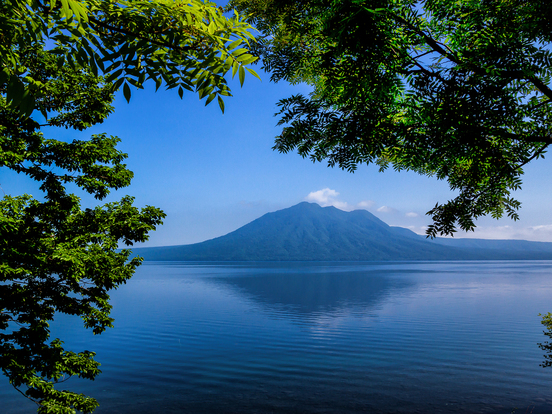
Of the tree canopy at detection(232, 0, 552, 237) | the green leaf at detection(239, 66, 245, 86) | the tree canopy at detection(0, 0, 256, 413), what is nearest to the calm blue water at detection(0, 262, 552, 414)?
the tree canopy at detection(0, 0, 256, 413)

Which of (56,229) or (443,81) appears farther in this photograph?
(56,229)

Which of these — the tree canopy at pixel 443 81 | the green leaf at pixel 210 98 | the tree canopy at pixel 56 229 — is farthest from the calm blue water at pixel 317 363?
the green leaf at pixel 210 98

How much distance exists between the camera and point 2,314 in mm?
11125

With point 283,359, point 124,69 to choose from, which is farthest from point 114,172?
point 283,359

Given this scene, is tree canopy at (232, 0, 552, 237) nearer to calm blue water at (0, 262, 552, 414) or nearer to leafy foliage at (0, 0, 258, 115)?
leafy foliage at (0, 0, 258, 115)

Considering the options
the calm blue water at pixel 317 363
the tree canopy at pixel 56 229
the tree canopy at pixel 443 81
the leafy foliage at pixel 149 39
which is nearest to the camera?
the leafy foliage at pixel 149 39

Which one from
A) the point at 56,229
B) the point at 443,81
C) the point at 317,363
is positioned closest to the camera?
the point at 443,81

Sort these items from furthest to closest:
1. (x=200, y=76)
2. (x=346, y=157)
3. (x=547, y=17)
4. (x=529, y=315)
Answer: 1. (x=529, y=315)
2. (x=346, y=157)
3. (x=547, y=17)
4. (x=200, y=76)

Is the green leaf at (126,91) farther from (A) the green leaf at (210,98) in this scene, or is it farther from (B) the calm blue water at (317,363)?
(B) the calm blue water at (317,363)

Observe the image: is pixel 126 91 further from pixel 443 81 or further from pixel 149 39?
pixel 443 81

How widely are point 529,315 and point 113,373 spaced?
55.1m

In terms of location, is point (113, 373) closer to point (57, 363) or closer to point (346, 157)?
point (57, 363)

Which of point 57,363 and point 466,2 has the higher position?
point 466,2

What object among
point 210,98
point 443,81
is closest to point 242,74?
point 210,98
